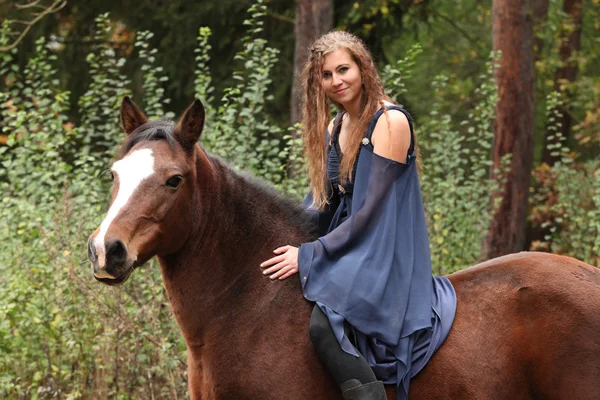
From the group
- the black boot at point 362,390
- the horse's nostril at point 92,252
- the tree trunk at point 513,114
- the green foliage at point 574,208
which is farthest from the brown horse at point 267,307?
the tree trunk at point 513,114

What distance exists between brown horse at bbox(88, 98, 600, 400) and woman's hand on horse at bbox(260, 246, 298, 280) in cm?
5

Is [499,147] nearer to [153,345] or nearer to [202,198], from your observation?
[153,345]

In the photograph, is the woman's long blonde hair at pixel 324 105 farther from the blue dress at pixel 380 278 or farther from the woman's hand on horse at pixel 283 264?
the woman's hand on horse at pixel 283 264

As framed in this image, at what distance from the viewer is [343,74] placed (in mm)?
4039

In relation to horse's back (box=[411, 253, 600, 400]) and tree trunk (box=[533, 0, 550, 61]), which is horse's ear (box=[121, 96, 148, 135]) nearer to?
horse's back (box=[411, 253, 600, 400])

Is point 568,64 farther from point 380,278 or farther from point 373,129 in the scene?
point 380,278

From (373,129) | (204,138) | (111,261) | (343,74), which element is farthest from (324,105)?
(204,138)

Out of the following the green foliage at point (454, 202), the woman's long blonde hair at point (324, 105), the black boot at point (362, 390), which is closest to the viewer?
the black boot at point (362, 390)

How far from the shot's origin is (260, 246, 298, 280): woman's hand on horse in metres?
3.88

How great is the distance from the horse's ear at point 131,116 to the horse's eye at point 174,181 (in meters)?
0.46

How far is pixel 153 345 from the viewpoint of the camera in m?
6.33

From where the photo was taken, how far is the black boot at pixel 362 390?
12.0 ft

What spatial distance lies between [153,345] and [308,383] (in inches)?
111

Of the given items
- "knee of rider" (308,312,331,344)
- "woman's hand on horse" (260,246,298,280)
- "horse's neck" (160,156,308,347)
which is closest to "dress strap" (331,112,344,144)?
"horse's neck" (160,156,308,347)
